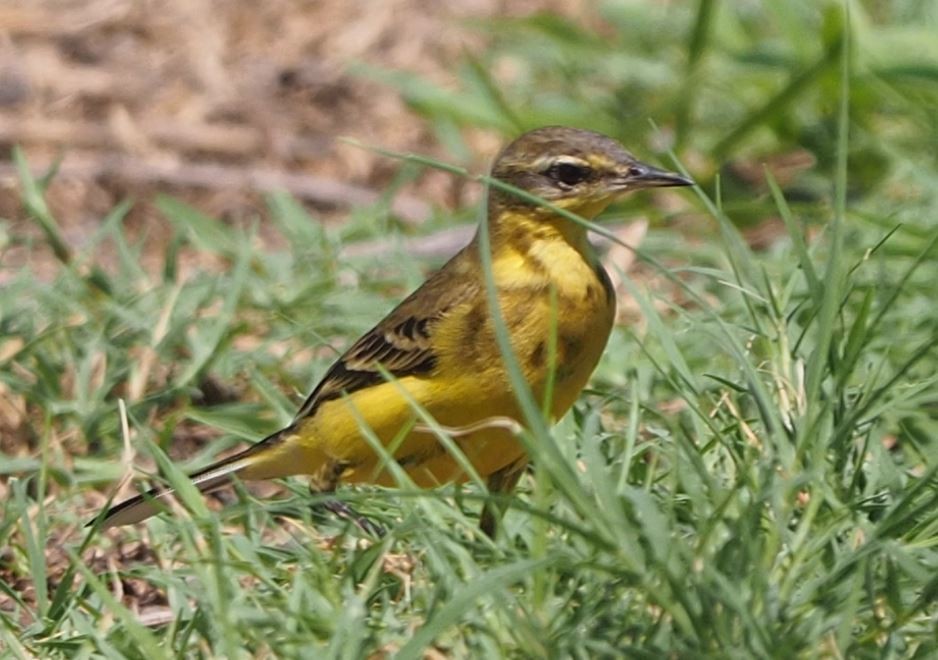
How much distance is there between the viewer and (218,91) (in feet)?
30.7

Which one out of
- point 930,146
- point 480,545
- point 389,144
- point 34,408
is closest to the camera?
point 480,545

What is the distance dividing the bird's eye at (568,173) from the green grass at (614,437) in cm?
37

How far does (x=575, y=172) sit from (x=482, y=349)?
664 mm

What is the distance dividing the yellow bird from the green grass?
0.48 feet

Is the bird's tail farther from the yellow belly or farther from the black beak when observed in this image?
the black beak

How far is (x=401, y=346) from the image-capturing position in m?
4.93

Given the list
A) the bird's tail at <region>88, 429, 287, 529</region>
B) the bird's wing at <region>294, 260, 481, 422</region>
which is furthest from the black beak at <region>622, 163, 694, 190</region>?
the bird's tail at <region>88, 429, 287, 529</region>

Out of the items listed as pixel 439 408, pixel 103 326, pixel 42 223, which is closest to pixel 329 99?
pixel 42 223

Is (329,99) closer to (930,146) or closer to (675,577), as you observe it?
(930,146)

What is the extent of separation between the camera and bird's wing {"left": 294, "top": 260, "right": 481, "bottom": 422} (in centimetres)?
484

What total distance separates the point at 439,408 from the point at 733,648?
1.53 metres

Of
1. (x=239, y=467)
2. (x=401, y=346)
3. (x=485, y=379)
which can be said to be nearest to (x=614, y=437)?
(x=485, y=379)

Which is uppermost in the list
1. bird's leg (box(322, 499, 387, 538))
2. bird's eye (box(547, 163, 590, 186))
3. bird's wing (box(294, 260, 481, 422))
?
bird's eye (box(547, 163, 590, 186))

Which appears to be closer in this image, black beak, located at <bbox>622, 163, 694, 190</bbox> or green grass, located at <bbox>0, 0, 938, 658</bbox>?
green grass, located at <bbox>0, 0, 938, 658</bbox>
